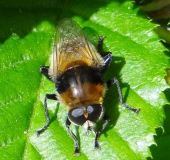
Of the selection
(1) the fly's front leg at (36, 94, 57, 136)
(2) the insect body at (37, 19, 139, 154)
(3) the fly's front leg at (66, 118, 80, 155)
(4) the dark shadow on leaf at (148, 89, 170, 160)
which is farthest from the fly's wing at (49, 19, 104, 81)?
(4) the dark shadow on leaf at (148, 89, 170, 160)

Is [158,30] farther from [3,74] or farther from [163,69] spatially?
[3,74]

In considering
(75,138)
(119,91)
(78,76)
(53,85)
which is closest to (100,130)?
(75,138)

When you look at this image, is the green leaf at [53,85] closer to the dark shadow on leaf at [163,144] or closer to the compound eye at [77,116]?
the compound eye at [77,116]

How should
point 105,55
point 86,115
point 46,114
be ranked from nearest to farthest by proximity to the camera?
point 86,115 → point 46,114 → point 105,55

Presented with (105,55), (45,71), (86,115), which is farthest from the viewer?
(105,55)

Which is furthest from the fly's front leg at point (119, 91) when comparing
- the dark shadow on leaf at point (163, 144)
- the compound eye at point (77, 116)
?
the dark shadow on leaf at point (163, 144)

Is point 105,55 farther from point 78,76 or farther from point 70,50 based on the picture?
point 78,76

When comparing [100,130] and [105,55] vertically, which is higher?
[105,55]
